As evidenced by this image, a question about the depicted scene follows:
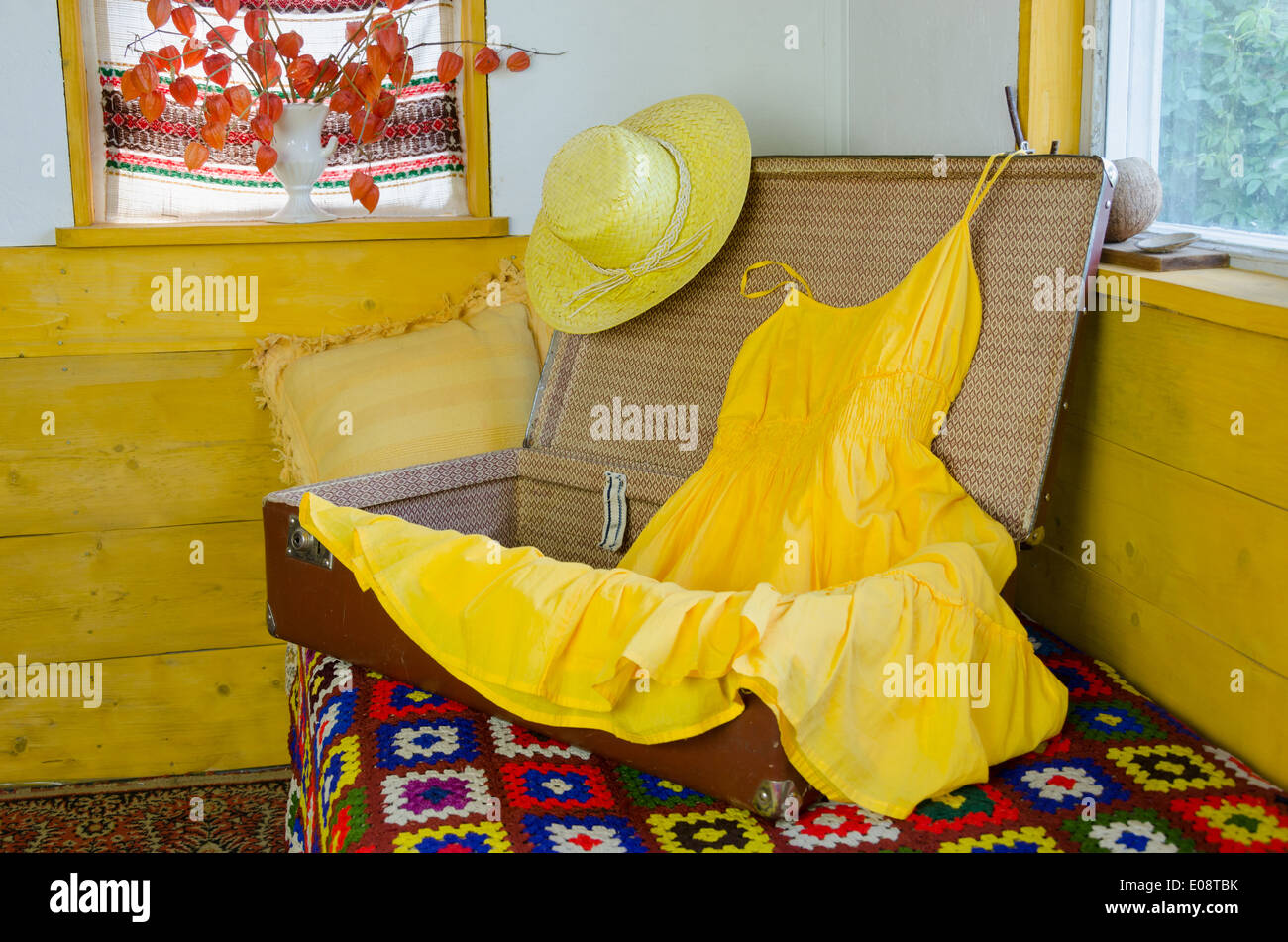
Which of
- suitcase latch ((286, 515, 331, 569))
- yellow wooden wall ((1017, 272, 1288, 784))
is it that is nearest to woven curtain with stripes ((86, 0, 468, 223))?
suitcase latch ((286, 515, 331, 569))

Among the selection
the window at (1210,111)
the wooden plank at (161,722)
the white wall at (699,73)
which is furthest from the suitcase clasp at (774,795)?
the wooden plank at (161,722)

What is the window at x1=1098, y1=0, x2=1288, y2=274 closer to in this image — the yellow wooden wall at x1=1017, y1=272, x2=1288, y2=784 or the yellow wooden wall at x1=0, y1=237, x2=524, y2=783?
the yellow wooden wall at x1=1017, y1=272, x2=1288, y2=784

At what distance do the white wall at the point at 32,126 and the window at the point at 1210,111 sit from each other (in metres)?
1.58

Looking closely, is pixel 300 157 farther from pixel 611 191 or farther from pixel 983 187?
pixel 983 187

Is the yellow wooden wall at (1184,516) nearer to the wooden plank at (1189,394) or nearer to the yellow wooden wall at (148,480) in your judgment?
the wooden plank at (1189,394)

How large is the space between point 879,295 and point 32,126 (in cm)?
139

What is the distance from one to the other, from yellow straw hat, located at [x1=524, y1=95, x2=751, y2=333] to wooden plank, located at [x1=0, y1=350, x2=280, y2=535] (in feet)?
2.08

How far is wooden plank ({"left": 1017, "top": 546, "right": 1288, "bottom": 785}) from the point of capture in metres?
1.14

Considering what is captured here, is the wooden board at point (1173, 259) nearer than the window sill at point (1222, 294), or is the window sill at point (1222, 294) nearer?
the window sill at point (1222, 294)

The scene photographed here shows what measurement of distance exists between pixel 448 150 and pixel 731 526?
1032 mm

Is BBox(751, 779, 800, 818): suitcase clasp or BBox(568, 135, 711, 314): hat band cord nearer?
BBox(751, 779, 800, 818): suitcase clasp

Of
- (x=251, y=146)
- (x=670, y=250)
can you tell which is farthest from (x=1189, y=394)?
(x=251, y=146)

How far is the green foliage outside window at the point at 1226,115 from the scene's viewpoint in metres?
1.27
